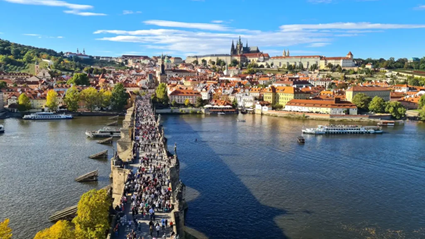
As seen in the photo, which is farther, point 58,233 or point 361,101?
point 361,101

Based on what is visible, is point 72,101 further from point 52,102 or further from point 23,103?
point 23,103

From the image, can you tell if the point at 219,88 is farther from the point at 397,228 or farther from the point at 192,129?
the point at 397,228

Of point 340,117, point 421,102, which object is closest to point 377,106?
point 340,117

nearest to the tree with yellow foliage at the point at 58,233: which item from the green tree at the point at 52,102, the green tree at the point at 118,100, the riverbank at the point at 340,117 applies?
the green tree at the point at 52,102

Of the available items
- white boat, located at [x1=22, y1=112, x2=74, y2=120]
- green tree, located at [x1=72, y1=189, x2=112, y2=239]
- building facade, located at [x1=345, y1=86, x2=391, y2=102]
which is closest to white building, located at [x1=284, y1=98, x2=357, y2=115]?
building facade, located at [x1=345, y1=86, x2=391, y2=102]

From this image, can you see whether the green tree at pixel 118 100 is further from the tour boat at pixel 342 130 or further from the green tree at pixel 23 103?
the tour boat at pixel 342 130

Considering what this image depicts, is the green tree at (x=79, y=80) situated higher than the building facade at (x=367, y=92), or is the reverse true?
the green tree at (x=79, y=80)
